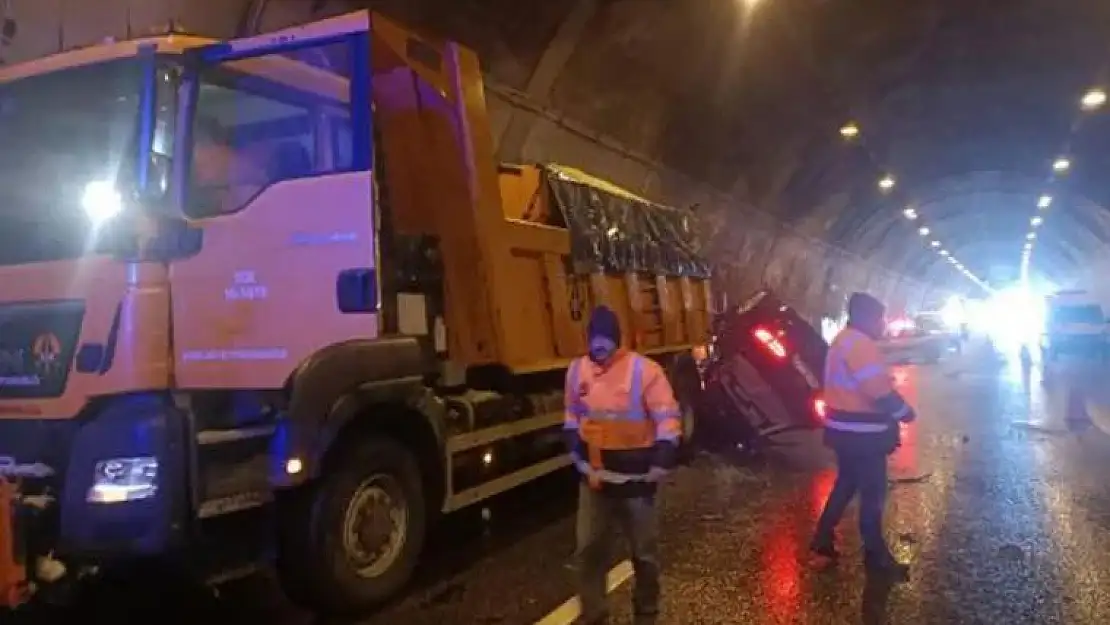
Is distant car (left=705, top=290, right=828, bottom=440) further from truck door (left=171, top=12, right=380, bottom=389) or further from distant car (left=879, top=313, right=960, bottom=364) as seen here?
distant car (left=879, top=313, right=960, bottom=364)

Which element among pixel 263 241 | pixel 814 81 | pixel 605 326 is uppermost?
pixel 814 81

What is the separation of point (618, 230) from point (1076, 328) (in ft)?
96.2

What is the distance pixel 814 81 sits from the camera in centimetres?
2023

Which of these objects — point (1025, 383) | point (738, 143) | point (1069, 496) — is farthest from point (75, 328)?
point (1025, 383)

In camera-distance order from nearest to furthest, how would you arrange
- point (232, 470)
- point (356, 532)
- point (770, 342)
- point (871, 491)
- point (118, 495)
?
point (118, 495) < point (232, 470) < point (356, 532) < point (871, 491) < point (770, 342)

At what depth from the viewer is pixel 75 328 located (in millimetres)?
5090

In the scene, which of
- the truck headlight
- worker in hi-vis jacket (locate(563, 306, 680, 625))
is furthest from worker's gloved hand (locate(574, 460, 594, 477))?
the truck headlight

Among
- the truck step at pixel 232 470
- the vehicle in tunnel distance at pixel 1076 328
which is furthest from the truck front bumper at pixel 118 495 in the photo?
the vehicle in tunnel distance at pixel 1076 328

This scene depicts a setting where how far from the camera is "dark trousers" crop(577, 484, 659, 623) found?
5.43 metres

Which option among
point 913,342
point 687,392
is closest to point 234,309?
point 687,392

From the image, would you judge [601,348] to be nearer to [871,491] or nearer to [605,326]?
[605,326]

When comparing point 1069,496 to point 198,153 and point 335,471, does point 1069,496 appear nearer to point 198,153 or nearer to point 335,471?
point 335,471

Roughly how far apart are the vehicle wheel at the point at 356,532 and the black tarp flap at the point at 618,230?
293 centimetres

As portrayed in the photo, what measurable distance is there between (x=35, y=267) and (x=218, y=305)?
0.92 m
